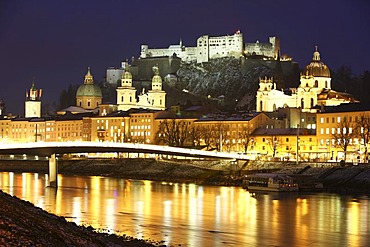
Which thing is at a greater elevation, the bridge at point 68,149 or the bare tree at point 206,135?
the bare tree at point 206,135

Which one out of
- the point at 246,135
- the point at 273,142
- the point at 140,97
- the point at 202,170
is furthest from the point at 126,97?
the point at 202,170

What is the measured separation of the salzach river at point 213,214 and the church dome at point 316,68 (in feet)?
161

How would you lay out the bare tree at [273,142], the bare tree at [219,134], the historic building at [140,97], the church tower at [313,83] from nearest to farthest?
the bare tree at [273,142] < the bare tree at [219,134] < the church tower at [313,83] < the historic building at [140,97]

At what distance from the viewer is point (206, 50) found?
13450cm

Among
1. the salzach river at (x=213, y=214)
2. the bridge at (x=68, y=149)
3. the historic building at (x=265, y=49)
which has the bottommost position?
the salzach river at (x=213, y=214)

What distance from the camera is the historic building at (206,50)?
13125 cm

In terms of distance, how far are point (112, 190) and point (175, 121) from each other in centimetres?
4642

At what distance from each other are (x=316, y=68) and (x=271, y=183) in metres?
51.6

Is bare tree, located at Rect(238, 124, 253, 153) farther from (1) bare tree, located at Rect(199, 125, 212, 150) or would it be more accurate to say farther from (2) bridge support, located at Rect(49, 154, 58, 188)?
(2) bridge support, located at Rect(49, 154, 58, 188)

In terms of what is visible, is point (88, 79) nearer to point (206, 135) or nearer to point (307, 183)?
point (206, 135)

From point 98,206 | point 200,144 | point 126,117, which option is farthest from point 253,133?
point 98,206

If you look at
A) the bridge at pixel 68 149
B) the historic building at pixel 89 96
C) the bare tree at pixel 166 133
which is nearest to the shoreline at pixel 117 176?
the bridge at pixel 68 149

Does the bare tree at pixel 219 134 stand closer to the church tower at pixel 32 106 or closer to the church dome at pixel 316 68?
the church dome at pixel 316 68

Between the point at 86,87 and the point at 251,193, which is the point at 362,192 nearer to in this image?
the point at 251,193
